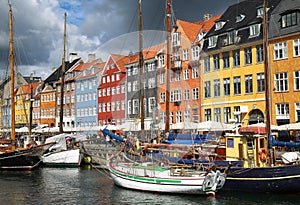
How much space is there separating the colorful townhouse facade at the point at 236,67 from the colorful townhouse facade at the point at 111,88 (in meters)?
15.8

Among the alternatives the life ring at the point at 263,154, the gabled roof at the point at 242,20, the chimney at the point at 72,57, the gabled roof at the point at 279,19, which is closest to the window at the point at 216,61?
the gabled roof at the point at 242,20

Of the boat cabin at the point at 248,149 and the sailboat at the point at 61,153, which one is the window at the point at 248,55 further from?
the boat cabin at the point at 248,149

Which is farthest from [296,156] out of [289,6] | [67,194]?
[289,6]

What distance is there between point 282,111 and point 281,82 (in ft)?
9.25

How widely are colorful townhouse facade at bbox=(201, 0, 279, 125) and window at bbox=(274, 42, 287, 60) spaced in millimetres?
1333

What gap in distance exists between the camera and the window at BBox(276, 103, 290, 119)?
36400 millimetres

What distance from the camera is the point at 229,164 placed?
21031mm

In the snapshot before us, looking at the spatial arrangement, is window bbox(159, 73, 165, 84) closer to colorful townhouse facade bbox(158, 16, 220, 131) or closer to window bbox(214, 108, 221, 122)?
colorful townhouse facade bbox(158, 16, 220, 131)

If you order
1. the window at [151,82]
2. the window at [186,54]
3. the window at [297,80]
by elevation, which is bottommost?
the window at [297,80]

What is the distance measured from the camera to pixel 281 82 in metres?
37.3

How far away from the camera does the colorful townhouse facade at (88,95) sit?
65938mm

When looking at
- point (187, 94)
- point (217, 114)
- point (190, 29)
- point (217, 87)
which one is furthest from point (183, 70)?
point (190, 29)

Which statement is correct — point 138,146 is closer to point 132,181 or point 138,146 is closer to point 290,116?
point 132,181

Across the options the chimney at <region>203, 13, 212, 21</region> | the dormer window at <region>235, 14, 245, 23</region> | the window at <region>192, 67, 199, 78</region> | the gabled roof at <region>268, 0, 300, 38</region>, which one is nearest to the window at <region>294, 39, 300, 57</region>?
the gabled roof at <region>268, 0, 300, 38</region>
